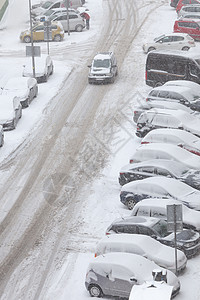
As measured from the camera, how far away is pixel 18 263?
19875 mm

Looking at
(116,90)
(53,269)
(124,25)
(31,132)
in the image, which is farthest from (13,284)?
(124,25)

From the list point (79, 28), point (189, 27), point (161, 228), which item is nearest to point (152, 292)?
point (161, 228)

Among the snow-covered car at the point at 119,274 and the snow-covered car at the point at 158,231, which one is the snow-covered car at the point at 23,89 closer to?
the snow-covered car at the point at 158,231

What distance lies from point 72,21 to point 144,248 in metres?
33.9

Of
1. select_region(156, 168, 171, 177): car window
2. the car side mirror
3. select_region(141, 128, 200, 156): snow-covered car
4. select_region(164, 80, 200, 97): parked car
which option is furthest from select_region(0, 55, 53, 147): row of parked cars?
the car side mirror

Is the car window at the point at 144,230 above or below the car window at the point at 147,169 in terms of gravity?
above

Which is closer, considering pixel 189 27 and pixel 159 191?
pixel 159 191

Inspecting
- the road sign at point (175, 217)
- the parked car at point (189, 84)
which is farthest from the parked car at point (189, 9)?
the road sign at point (175, 217)

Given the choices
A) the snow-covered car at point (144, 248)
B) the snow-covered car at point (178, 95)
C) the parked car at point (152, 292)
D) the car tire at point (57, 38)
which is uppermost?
the parked car at point (152, 292)

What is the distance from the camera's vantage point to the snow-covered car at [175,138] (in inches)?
1038

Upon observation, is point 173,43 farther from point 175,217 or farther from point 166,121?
point 175,217

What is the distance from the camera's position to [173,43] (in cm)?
4194

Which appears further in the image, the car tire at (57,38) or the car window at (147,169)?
the car tire at (57,38)

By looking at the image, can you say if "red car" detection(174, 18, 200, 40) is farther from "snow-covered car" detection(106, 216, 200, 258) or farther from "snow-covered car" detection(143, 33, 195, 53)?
"snow-covered car" detection(106, 216, 200, 258)
